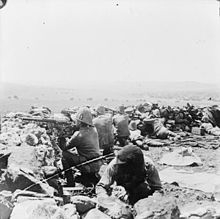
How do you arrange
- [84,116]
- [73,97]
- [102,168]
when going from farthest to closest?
[73,97] < [102,168] < [84,116]

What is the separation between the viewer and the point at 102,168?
618 centimetres

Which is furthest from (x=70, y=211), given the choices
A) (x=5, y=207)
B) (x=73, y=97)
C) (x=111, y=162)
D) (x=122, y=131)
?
(x=73, y=97)

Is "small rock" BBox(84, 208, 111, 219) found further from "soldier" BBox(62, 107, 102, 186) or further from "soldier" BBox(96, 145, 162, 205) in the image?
"soldier" BBox(62, 107, 102, 186)

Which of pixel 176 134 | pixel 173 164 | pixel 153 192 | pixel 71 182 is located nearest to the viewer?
pixel 153 192

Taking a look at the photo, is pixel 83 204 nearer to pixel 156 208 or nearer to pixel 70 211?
pixel 70 211

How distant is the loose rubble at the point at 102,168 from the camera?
3197 millimetres

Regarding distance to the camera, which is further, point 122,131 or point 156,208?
point 122,131

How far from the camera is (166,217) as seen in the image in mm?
3047

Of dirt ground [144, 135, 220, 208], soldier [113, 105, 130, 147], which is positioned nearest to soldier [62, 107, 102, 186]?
dirt ground [144, 135, 220, 208]

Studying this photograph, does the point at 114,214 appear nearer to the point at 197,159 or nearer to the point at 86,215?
the point at 86,215

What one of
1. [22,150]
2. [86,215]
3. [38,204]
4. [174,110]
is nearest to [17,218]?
[38,204]

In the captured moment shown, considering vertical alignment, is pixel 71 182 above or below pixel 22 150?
below

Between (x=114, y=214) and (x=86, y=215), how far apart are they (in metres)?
0.24

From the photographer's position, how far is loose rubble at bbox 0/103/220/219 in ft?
10.5
